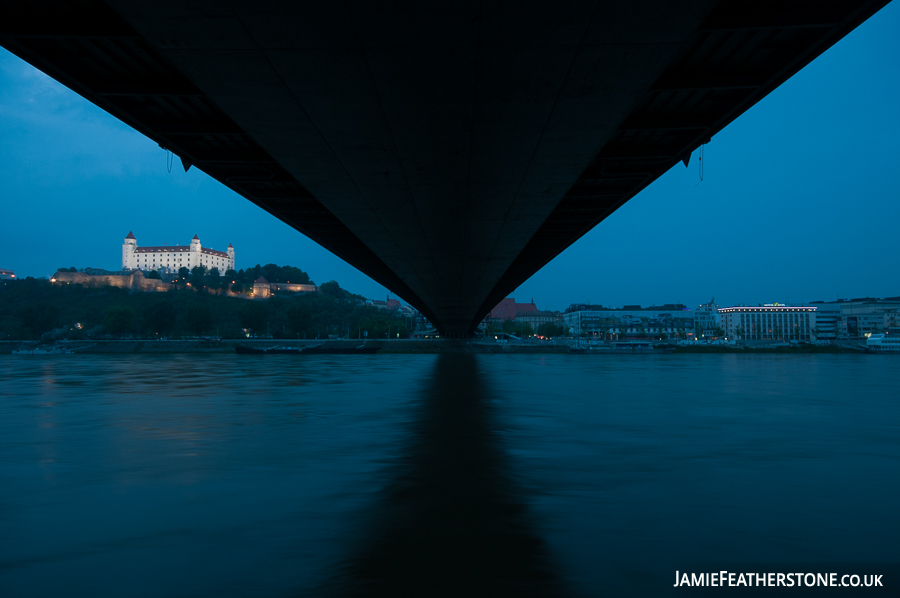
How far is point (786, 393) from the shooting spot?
30.2 m

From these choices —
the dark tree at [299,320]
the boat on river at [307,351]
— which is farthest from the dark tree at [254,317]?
the boat on river at [307,351]

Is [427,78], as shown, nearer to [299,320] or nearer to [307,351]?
[307,351]

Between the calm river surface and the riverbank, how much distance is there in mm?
89020

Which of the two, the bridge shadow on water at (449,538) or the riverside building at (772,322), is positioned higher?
the riverside building at (772,322)

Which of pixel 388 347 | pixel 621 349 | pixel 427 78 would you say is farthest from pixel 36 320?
pixel 427 78

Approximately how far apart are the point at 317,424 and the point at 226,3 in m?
13.1

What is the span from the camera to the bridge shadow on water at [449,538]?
18.0ft

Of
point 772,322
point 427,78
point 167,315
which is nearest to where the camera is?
point 427,78

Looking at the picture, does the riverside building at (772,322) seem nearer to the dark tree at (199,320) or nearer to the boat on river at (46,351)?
the dark tree at (199,320)

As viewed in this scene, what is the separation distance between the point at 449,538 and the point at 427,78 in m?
7.55

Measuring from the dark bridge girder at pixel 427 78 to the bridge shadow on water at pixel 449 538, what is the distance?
7.12 meters

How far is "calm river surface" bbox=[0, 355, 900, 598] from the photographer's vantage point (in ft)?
19.4

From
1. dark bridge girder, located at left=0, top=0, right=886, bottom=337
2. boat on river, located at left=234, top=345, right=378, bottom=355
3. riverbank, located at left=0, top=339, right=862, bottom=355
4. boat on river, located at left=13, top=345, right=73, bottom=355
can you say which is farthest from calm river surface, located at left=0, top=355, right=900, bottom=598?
boat on river, located at left=13, top=345, right=73, bottom=355

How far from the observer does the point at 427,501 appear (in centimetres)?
868
